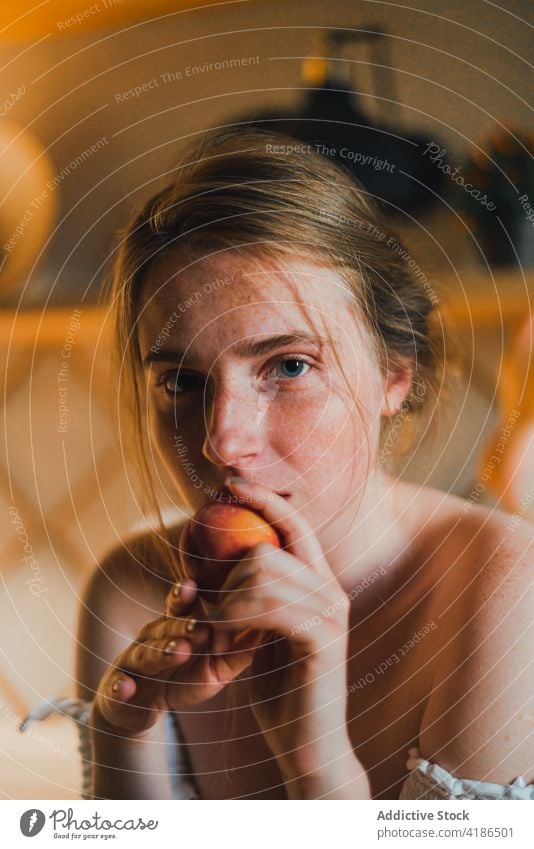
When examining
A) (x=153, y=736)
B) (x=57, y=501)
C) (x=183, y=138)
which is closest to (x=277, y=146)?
(x=183, y=138)

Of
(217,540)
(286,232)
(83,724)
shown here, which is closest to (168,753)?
(83,724)

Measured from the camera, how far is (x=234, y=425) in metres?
0.55

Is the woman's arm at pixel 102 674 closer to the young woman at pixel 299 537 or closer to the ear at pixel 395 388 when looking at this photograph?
the young woman at pixel 299 537

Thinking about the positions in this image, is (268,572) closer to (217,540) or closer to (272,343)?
(217,540)

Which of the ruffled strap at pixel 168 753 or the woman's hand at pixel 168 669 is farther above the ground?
the woman's hand at pixel 168 669

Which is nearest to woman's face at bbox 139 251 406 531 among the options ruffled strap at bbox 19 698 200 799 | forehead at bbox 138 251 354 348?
forehead at bbox 138 251 354 348

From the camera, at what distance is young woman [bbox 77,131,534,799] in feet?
1.81

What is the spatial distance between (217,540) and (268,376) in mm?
120

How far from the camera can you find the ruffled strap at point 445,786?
22.2 inches

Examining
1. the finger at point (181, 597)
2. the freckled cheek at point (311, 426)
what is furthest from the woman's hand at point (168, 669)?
the freckled cheek at point (311, 426)

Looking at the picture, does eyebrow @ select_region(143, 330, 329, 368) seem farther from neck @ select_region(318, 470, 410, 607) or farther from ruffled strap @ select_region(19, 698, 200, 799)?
ruffled strap @ select_region(19, 698, 200, 799)

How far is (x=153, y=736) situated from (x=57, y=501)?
188 mm
